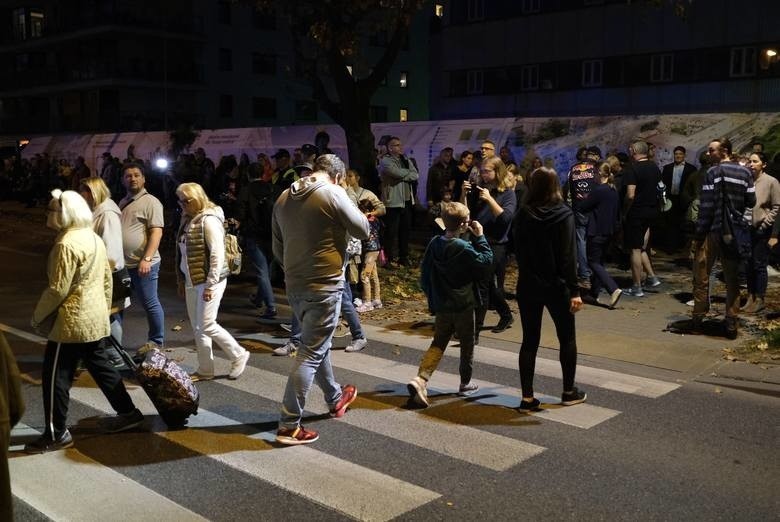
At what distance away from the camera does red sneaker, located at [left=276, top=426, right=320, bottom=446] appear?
557 centimetres

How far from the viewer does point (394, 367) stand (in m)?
7.80

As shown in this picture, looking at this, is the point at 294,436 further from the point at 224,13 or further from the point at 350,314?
the point at 224,13

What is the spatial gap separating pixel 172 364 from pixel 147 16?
1967 inches

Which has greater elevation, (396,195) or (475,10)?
(475,10)

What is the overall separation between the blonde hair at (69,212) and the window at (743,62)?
28143 millimetres

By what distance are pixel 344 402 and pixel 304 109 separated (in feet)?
170

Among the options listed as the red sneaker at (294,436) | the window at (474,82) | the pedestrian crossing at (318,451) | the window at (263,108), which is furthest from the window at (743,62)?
the window at (263,108)

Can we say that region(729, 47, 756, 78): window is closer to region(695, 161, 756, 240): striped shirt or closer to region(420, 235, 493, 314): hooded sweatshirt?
region(695, 161, 756, 240): striped shirt

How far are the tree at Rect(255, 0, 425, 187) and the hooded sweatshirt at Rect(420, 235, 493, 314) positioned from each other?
30.5ft

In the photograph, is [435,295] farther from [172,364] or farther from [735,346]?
[735,346]

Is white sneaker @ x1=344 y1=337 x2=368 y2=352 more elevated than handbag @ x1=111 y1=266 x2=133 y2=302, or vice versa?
handbag @ x1=111 y1=266 x2=133 y2=302

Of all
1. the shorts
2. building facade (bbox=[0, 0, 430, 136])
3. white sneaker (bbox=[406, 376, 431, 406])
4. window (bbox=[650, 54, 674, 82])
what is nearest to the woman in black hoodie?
white sneaker (bbox=[406, 376, 431, 406])

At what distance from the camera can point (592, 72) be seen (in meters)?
32.7

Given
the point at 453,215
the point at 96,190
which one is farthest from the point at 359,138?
the point at 453,215
